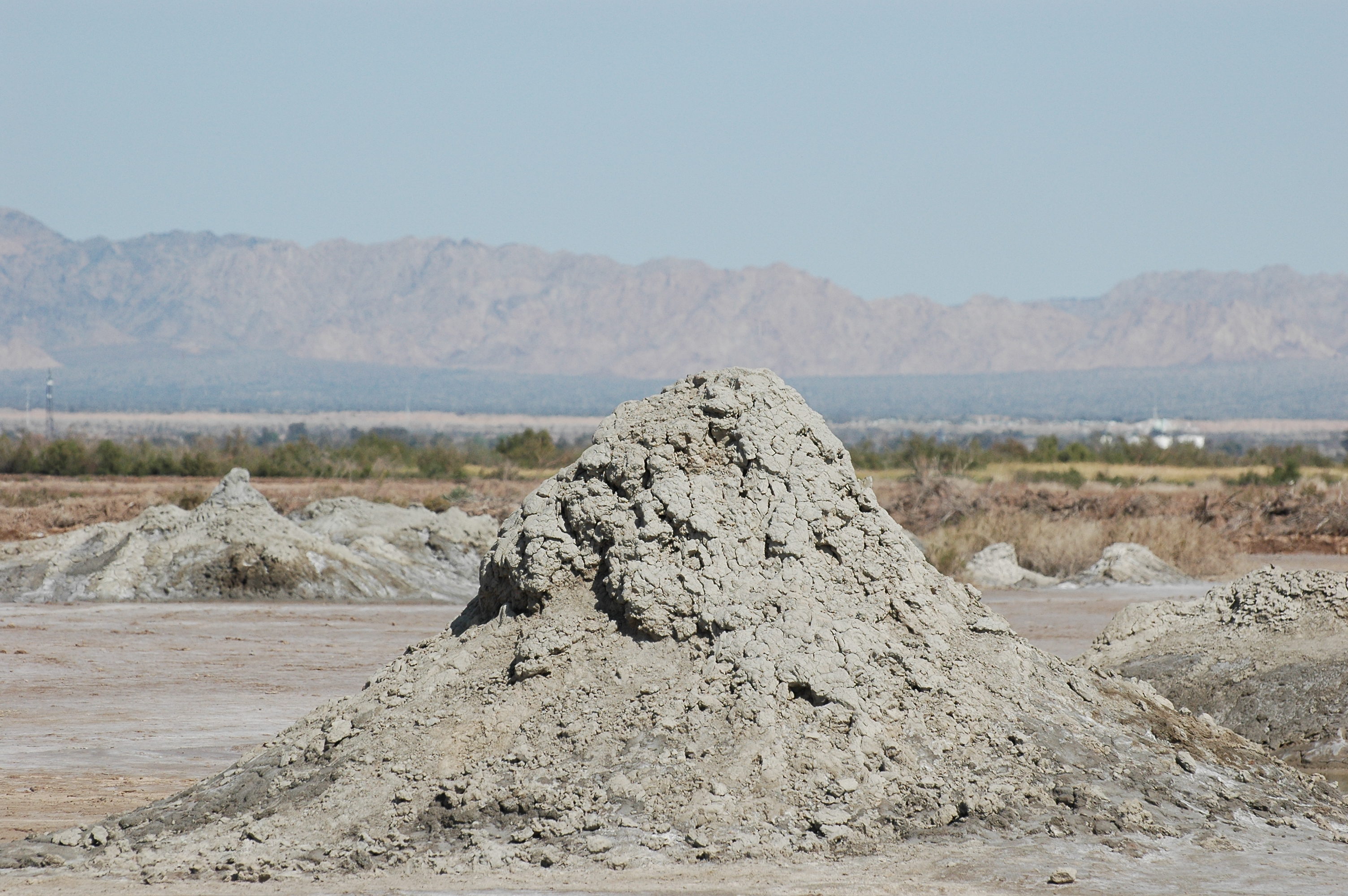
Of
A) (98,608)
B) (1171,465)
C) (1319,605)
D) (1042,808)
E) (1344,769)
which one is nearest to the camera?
(1042,808)

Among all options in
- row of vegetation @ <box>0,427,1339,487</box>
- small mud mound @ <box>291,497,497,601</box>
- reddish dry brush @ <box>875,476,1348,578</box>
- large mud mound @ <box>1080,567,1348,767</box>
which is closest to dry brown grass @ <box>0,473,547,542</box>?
row of vegetation @ <box>0,427,1339,487</box>

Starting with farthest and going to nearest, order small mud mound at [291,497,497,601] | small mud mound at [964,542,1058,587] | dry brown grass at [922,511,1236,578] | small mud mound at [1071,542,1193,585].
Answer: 1. dry brown grass at [922,511,1236,578]
2. small mud mound at [964,542,1058,587]
3. small mud mound at [1071,542,1193,585]
4. small mud mound at [291,497,497,601]

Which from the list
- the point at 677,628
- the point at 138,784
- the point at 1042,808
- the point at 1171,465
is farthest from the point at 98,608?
the point at 1171,465

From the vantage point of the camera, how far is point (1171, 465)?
60719 mm

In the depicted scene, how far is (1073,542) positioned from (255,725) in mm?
16506

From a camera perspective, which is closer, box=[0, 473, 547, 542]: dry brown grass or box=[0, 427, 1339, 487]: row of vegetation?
box=[0, 473, 547, 542]: dry brown grass

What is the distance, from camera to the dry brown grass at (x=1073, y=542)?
78.0 ft

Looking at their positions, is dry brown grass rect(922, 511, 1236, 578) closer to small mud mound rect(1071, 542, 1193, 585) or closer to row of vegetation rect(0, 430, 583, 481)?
small mud mound rect(1071, 542, 1193, 585)

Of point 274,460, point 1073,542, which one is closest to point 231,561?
point 1073,542

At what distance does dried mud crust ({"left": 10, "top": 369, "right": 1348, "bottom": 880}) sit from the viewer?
6.73 m

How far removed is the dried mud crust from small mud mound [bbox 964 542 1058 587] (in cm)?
1422

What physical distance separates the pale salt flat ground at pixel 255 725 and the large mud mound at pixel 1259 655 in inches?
92.3

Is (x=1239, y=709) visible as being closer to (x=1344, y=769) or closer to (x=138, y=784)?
(x=1344, y=769)

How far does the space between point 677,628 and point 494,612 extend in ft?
4.03
